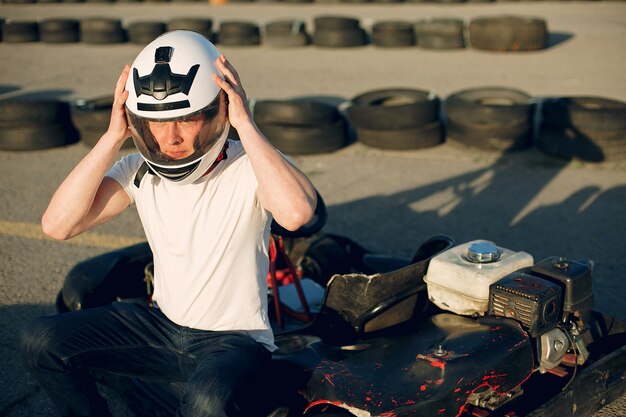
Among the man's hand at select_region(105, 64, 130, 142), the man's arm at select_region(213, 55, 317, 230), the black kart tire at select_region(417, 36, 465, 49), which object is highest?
the man's hand at select_region(105, 64, 130, 142)

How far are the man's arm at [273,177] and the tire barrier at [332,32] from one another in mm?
9610

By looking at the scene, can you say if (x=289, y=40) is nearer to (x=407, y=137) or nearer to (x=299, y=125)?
(x=299, y=125)

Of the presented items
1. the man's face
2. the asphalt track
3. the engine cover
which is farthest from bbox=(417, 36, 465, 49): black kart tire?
the man's face

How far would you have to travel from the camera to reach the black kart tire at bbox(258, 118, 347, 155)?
7258 millimetres

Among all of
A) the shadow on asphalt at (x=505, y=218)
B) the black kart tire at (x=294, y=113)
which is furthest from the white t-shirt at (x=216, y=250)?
the black kart tire at (x=294, y=113)

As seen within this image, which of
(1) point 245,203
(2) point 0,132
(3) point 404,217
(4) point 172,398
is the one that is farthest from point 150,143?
(2) point 0,132

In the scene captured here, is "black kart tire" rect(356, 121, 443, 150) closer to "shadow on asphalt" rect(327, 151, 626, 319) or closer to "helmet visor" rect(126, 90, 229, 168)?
"shadow on asphalt" rect(327, 151, 626, 319)

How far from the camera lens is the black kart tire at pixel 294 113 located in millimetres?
7340

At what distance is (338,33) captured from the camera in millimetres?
12648

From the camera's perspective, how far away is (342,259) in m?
4.37

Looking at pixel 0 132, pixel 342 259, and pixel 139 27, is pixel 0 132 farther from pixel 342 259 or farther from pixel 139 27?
pixel 139 27

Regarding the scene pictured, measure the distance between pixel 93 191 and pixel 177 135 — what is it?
1.44 feet

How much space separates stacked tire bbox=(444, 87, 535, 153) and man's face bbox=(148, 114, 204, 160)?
4733 mm

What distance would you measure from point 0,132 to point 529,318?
6.54m
